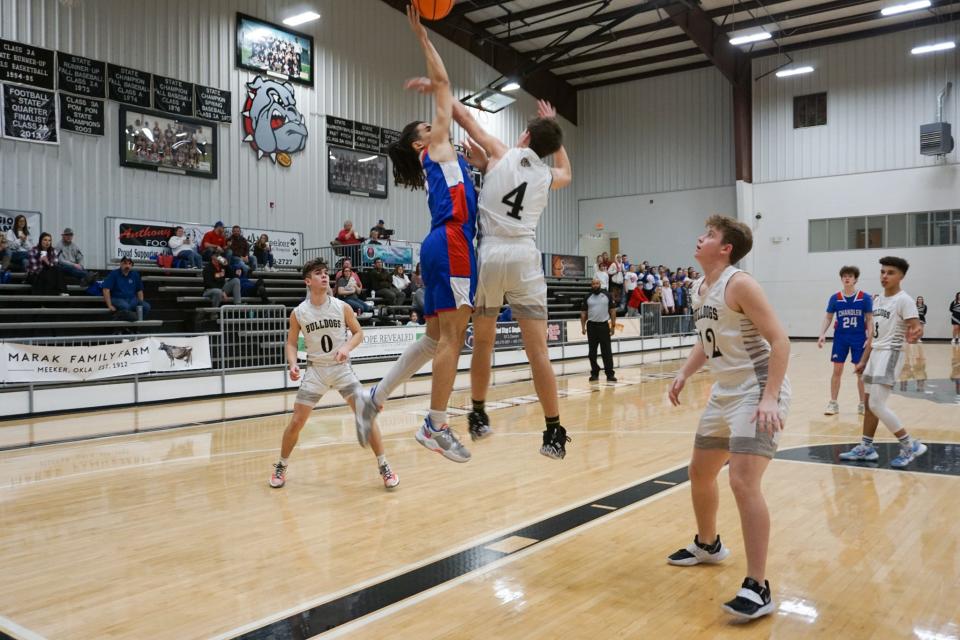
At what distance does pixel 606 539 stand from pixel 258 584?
2078 mm

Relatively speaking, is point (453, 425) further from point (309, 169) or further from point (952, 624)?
point (309, 169)

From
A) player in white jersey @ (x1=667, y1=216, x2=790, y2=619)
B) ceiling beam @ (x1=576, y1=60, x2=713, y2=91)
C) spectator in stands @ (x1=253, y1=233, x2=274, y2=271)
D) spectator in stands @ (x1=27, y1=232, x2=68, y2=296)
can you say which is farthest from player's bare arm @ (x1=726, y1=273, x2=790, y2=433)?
ceiling beam @ (x1=576, y1=60, x2=713, y2=91)

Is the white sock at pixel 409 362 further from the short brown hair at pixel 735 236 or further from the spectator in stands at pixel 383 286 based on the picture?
the spectator in stands at pixel 383 286

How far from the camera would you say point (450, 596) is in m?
3.62

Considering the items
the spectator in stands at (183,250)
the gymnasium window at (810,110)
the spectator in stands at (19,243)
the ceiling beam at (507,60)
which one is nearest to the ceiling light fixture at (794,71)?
the gymnasium window at (810,110)

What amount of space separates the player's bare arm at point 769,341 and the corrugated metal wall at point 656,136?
26489 mm

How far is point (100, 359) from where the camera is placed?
10.2 metres

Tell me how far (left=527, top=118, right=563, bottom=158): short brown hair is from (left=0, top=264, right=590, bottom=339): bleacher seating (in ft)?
29.9

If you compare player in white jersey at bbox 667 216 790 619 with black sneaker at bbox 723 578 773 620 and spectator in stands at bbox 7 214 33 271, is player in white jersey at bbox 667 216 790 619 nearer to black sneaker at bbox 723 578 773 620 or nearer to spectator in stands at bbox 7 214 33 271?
black sneaker at bbox 723 578 773 620

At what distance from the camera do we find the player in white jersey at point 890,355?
657 centimetres

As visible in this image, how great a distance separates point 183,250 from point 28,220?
2895 mm

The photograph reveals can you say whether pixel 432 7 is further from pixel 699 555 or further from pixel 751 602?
pixel 751 602

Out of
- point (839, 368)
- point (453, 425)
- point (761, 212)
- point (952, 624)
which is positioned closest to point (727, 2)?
point (761, 212)

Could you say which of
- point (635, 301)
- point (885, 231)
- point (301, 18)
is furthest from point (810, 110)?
point (301, 18)
